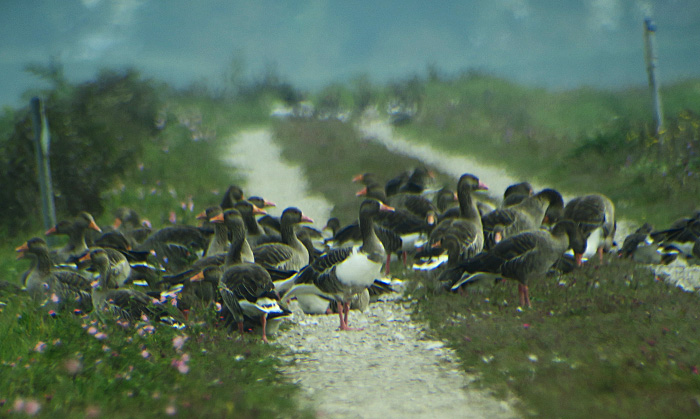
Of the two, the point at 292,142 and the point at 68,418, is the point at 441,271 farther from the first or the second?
the point at 292,142

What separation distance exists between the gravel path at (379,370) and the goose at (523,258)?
1169 mm

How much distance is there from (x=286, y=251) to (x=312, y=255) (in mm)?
1079

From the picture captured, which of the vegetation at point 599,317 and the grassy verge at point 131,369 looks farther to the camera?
the vegetation at point 599,317

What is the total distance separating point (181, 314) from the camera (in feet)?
25.7

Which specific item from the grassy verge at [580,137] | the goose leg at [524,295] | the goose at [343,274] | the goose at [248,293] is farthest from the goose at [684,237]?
the goose at [248,293]

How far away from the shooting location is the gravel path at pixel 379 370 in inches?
211

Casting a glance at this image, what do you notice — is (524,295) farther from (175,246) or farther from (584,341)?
(175,246)

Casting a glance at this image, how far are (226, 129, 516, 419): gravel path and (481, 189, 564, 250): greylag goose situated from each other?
2108mm

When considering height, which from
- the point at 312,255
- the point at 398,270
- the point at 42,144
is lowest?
the point at 398,270

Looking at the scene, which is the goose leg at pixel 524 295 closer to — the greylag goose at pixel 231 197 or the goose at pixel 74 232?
the greylag goose at pixel 231 197

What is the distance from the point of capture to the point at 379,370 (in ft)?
21.4

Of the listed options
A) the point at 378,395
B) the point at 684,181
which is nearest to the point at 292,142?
the point at 684,181

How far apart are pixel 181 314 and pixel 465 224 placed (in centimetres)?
450

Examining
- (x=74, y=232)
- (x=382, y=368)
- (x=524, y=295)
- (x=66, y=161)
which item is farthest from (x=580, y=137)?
(x=382, y=368)
